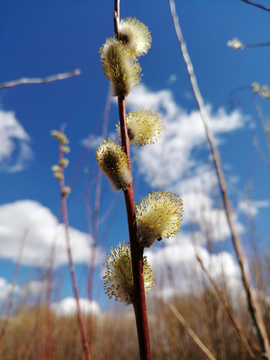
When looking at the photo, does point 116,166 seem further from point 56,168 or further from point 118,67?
point 56,168

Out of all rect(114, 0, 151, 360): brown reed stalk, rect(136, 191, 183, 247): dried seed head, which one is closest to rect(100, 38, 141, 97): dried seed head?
rect(114, 0, 151, 360): brown reed stalk

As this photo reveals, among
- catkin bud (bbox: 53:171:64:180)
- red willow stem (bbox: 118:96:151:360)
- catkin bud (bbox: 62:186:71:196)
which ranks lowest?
red willow stem (bbox: 118:96:151:360)

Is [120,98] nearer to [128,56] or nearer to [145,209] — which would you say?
[128,56]

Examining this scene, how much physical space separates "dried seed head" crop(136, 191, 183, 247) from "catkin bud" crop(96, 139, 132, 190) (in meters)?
0.05

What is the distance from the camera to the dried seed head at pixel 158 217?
1.27 feet

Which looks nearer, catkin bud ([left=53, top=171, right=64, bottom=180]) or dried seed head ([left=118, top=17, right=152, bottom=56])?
dried seed head ([left=118, top=17, right=152, bottom=56])

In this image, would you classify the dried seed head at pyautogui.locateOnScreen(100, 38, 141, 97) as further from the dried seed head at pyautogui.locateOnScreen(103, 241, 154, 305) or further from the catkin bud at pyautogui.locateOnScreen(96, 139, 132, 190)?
the dried seed head at pyautogui.locateOnScreen(103, 241, 154, 305)

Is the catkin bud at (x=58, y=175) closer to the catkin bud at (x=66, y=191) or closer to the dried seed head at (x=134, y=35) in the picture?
the catkin bud at (x=66, y=191)

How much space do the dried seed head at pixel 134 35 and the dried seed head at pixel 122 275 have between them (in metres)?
0.36

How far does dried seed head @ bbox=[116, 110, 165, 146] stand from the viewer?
0.49 m

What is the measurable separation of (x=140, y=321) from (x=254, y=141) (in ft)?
4.23

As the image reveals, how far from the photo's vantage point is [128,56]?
18.1 inches

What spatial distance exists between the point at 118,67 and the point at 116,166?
0.55 feet

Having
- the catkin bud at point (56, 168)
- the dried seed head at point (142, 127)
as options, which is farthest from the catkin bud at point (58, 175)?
the dried seed head at point (142, 127)
